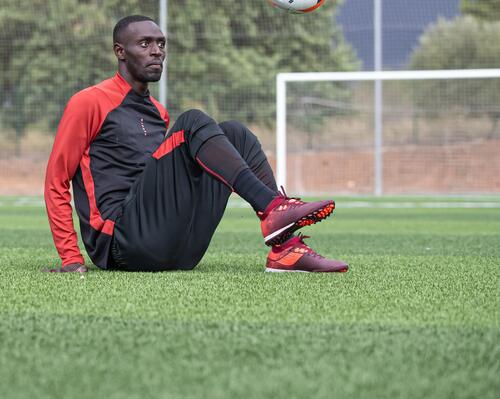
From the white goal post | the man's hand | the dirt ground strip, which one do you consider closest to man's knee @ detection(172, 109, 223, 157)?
the man's hand

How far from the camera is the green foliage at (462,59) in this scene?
20172 mm

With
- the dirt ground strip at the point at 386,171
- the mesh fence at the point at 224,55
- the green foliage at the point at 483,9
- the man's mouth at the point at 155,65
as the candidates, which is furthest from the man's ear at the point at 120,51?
the green foliage at the point at 483,9

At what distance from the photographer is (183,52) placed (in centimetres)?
1920

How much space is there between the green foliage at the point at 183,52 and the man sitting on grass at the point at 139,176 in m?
15.1

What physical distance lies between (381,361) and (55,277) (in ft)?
6.10

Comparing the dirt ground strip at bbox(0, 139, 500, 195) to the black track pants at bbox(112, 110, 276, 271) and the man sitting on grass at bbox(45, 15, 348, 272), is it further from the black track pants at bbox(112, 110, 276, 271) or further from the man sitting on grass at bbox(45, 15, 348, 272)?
the black track pants at bbox(112, 110, 276, 271)

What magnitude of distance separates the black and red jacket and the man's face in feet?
0.31

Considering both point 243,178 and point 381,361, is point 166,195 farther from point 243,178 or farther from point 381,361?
point 381,361

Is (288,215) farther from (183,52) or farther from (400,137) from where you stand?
(400,137)

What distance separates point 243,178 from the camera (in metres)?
3.35

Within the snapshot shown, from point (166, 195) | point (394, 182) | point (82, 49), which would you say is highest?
point (82, 49)

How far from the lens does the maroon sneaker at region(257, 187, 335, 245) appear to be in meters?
3.20

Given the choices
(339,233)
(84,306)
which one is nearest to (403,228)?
(339,233)

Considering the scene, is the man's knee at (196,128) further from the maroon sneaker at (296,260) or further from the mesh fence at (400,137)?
the mesh fence at (400,137)
